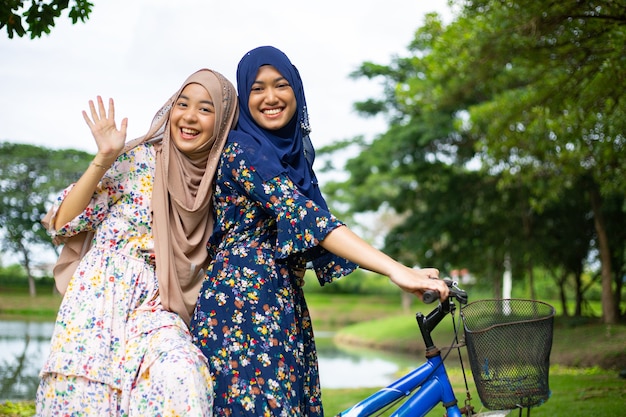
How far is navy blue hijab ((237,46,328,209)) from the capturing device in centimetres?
255

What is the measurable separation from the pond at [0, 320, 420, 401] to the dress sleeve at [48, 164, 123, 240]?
6087mm

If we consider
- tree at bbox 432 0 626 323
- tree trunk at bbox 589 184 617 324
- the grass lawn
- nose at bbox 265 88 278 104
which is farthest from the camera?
tree trunk at bbox 589 184 617 324

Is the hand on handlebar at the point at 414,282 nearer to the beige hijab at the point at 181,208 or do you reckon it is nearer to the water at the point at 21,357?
the beige hijab at the point at 181,208

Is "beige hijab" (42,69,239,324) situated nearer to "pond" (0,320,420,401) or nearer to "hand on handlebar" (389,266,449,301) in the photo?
"hand on handlebar" (389,266,449,301)

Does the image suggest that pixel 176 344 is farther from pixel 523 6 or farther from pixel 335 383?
pixel 335 383

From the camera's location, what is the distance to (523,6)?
6879mm

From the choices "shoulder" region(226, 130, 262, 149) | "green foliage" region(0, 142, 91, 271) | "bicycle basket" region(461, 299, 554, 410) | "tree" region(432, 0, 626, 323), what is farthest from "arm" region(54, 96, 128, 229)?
"green foliage" region(0, 142, 91, 271)

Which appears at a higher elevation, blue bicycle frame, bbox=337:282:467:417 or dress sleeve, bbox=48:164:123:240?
dress sleeve, bbox=48:164:123:240

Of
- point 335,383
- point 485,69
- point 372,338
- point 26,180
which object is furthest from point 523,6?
point 26,180

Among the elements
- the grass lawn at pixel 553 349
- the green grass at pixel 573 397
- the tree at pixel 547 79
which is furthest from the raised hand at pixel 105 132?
the tree at pixel 547 79

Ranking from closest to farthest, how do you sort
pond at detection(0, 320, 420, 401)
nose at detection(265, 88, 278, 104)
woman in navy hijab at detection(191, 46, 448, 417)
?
woman in navy hijab at detection(191, 46, 448, 417) → nose at detection(265, 88, 278, 104) → pond at detection(0, 320, 420, 401)

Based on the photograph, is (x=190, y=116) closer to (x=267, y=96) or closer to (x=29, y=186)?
(x=267, y=96)

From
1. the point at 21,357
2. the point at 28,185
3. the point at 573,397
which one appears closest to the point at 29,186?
the point at 28,185

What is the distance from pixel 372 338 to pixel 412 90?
27.6 feet
